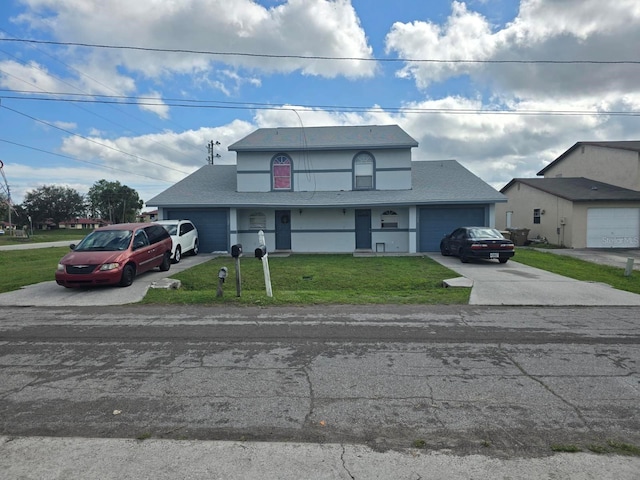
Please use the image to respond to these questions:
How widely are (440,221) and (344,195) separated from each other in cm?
505

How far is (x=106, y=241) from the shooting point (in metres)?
11.1

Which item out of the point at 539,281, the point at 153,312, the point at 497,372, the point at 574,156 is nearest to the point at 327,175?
the point at 539,281

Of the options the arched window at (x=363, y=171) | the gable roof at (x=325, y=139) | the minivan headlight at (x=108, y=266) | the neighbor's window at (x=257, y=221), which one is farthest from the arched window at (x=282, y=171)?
the minivan headlight at (x=108, y=266)

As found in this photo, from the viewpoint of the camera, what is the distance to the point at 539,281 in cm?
1093

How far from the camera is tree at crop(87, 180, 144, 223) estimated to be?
9681 cm

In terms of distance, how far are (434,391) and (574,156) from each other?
31342 millimetres

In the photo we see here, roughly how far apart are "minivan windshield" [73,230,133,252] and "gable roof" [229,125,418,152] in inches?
363

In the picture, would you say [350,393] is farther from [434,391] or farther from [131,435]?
[131,435]

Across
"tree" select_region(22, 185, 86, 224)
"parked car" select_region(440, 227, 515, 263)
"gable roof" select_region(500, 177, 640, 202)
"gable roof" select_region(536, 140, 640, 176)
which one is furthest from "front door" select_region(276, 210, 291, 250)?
"tree" select_region(22, 185, 86, 224)

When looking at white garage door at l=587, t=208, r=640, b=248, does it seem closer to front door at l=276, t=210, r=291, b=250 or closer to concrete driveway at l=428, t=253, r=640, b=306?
concrete driveway at l=428, t=253, r=640, b=306

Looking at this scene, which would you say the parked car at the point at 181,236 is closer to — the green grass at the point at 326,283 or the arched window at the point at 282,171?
the green grass at the point at 326,283

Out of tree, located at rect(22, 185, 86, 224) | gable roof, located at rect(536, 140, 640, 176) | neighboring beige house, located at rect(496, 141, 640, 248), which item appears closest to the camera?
neighboring beige house, located at rect(496, 141, 640, 248)

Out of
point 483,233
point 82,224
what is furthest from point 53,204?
point 483,233

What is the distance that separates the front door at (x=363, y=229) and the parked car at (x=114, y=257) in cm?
969
